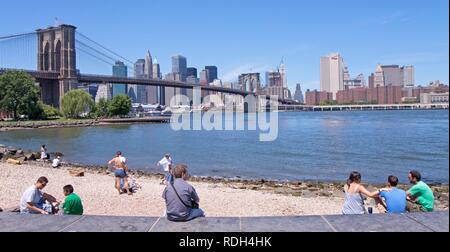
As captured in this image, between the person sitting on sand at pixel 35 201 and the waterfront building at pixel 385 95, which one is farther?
the waterfront building at pixel 385 95

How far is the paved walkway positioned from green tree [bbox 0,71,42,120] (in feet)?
201

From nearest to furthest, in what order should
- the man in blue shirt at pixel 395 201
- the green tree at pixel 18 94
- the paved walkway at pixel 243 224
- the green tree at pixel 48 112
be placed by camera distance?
1. the paved walkway at pixel 243 224
2. the man in blue shirt at pixel 395 201
3. the green tree at pixel 18 94
4. the green tree at pixel 48 112

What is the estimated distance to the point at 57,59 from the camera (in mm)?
80938

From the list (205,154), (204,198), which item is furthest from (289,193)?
(205,154)

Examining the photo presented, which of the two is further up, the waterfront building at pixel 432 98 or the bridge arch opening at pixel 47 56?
the bridge arch opening at pixel 47 56

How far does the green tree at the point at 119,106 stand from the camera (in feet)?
247

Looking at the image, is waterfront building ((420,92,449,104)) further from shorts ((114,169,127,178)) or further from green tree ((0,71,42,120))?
shorts ((114,169,127,178))

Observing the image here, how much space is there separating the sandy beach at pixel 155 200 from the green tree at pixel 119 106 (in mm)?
63521

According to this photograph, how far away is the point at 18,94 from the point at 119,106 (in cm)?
1974

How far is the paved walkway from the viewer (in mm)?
3086

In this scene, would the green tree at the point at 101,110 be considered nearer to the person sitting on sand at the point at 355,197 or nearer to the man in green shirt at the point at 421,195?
the person sitting on sand at the point at 355,197

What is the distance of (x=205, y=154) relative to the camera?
1001 inches

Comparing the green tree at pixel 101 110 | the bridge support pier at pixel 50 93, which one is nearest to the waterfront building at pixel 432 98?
the green tree at pixel 101 110
